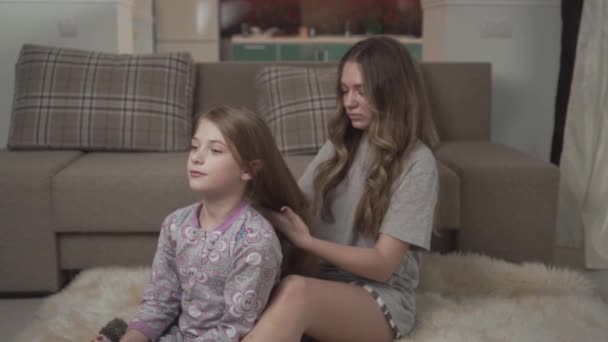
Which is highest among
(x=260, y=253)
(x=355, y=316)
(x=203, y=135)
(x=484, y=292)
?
(x=203, y=135)

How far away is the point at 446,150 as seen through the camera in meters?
2.71

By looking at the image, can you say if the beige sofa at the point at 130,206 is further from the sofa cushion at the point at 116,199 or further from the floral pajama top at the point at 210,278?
the floral pajama top at the point at 210,278

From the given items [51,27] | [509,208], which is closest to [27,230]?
[509,208]

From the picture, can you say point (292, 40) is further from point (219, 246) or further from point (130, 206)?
point (219, 246)

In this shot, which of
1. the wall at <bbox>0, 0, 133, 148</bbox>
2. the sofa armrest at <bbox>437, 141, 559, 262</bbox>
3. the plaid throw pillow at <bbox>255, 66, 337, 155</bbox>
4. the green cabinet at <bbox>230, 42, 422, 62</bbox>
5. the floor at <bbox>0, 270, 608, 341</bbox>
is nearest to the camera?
Result: the floor at <bbox>0, 270, 608, 341</bbox>

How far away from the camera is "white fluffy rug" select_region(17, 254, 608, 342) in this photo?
67.8 inches

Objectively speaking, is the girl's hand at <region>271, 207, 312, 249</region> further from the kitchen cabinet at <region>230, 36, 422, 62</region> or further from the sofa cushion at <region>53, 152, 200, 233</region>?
the kitchen cabinet at <region>230, 36, 422, 62</region>

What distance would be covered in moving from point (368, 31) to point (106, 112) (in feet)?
14.7

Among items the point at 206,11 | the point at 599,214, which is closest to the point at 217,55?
the point at 206,11

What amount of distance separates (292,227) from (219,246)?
18 cm

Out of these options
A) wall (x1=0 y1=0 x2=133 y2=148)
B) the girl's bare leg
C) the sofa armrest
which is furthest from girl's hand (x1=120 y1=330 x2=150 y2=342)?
wall (x1=0 y1=0 x2=133 y2=148)

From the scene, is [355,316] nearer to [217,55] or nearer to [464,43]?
[464,43]

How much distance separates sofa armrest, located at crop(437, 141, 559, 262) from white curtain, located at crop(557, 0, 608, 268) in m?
0.39

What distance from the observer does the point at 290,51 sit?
Answer: 6469 millimetres
